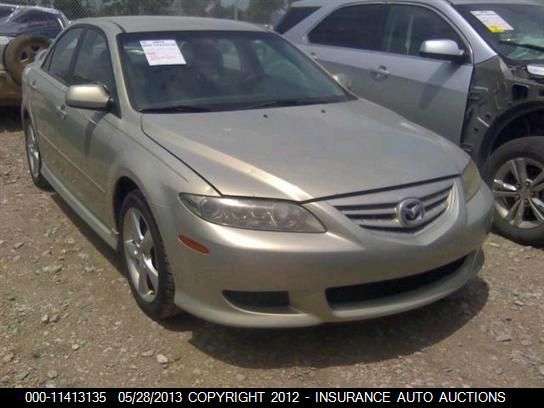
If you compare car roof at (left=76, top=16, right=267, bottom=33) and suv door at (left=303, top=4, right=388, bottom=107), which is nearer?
car roof at (left=76, top=16, right=267, bottom=33)

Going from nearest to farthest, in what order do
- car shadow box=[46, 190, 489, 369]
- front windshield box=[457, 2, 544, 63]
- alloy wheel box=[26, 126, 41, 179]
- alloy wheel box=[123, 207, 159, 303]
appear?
1. car shadow box=[46, 190, 489, 369]
2. alloy wheel box=[123, 207, 159, 303]
3. front windshield box=[457, 2, 544, 63]
4. alloy wheel box=[26, 126, 41, 179]

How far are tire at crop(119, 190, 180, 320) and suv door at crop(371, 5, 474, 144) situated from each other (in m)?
2.59

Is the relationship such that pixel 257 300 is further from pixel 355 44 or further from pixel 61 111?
pixel 355 44

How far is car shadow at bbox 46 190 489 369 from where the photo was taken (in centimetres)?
298

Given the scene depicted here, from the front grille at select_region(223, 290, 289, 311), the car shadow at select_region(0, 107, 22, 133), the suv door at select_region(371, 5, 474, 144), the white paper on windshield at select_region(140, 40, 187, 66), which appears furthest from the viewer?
the car shadow at select_region(0, 107, 22, 133)

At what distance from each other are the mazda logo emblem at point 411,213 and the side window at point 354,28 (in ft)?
9.50

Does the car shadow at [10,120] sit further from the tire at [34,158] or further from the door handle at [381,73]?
the door handle at [381,73]

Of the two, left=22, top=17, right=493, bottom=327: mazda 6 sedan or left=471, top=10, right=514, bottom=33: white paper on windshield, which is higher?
left=471, top=10, right=514, bottom=33: white paper on windshield

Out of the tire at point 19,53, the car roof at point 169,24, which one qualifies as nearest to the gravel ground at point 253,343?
the car roof at point 169,24

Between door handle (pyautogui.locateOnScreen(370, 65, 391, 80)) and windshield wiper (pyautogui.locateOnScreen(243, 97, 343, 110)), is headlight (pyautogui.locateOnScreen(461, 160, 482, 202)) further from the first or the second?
door handle (pyautogui.locateOnScreen(370, 65, 391, 80))

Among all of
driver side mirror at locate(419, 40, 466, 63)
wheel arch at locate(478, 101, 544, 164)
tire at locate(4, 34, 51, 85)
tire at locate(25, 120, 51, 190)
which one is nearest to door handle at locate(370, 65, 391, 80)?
driver side mirror at locate(419, 40, 466, 63)

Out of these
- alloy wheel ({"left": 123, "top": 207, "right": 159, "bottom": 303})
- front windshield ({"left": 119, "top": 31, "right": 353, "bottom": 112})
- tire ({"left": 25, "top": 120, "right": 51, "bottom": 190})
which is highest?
front windshield ({"left": 119, "top": 31, "right": 353, "bottom": 112})
